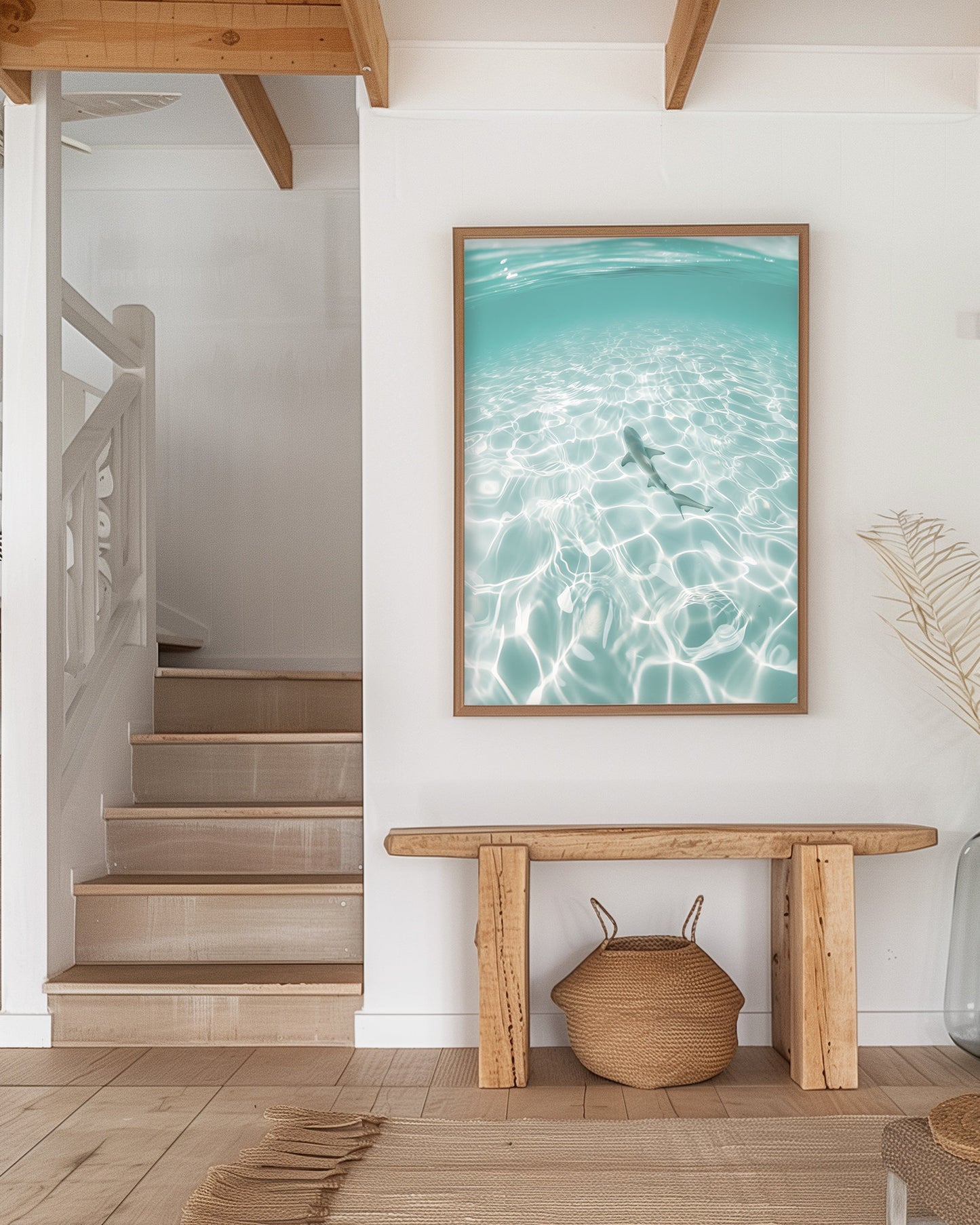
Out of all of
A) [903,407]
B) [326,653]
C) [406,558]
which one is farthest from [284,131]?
[903,407]

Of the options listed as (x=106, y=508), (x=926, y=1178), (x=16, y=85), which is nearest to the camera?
(x=926, y=1178)

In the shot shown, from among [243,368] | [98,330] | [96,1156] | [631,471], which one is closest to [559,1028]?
[96,1156]

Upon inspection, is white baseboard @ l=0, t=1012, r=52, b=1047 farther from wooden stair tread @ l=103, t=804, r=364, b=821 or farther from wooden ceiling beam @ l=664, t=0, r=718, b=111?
wooden ceiling beam @ l=664, t=0, r=718, b=111

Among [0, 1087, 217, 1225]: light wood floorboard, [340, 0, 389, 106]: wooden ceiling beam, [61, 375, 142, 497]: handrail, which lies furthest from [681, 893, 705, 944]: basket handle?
[340, 0, 389, 106]: wooden ceiling beam

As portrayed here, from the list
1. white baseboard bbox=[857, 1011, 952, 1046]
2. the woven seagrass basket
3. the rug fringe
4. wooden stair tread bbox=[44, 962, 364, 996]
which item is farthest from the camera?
white baseboard bbox=[857, 1011, 952, 1046]

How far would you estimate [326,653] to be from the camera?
4.78m

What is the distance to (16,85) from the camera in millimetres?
3037

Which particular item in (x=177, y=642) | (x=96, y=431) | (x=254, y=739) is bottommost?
(x=254, y=739)

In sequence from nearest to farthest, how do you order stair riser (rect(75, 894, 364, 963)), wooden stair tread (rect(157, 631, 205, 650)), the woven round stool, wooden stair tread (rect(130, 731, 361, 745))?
the woven round stool < stair riser (rect(75, 894, 364, 963)) < wooden stair tread (rect(130, 731, 361, 745)) < wooden stair tread (rect(157, 631, 205, 650))

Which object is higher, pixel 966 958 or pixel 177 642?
pixel 177 642

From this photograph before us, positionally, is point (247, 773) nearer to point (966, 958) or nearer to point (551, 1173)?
point (551, 1173)

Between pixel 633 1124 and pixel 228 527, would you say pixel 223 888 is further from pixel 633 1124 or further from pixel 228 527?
pixel 228 527

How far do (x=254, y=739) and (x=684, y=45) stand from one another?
231 centimetres

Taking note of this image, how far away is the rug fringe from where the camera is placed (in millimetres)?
1961
